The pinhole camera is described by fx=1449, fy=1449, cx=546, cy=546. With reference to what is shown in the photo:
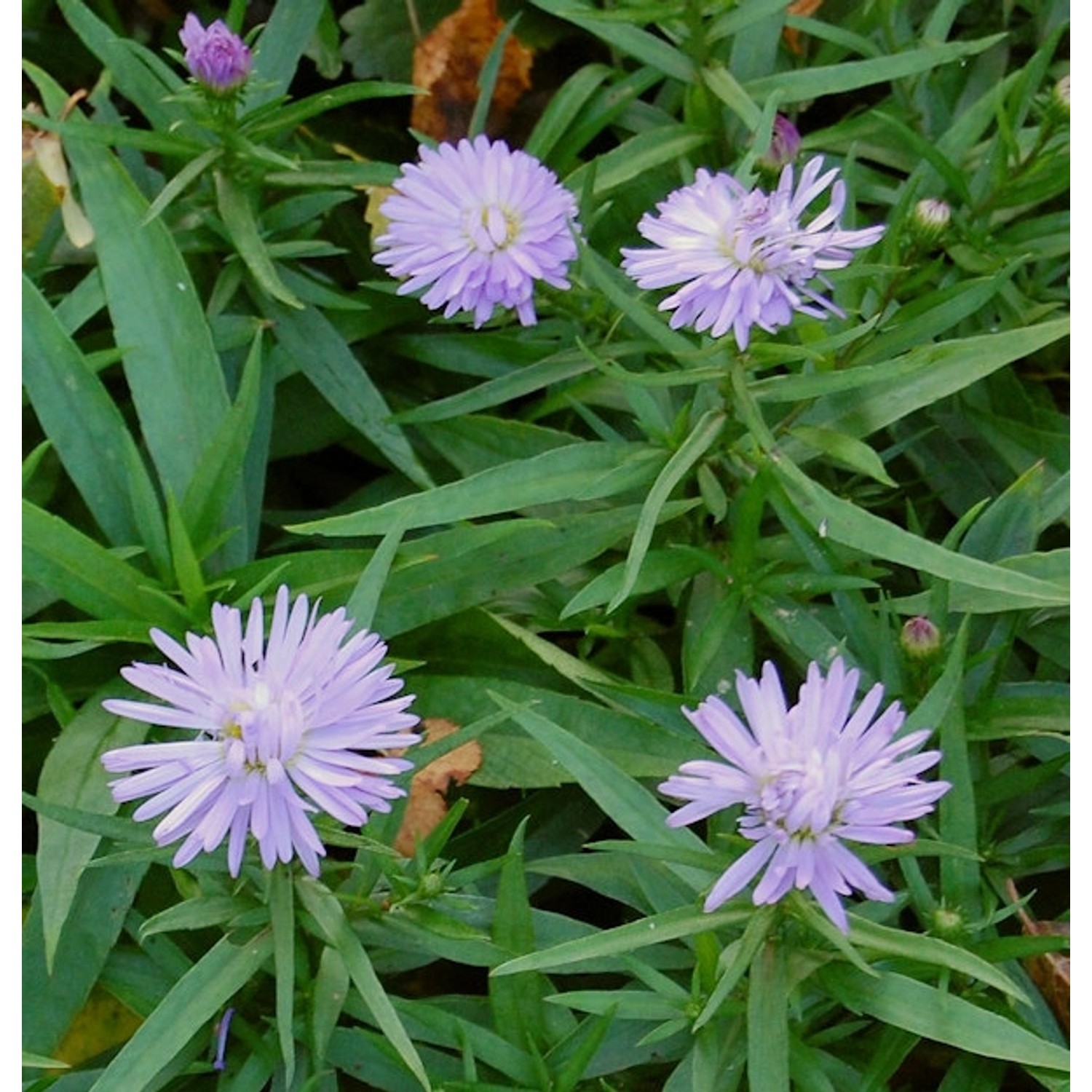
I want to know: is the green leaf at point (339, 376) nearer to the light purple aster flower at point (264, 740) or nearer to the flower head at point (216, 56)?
the flower head at point (216, 56)

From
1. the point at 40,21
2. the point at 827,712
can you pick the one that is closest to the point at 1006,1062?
the point at 827,712

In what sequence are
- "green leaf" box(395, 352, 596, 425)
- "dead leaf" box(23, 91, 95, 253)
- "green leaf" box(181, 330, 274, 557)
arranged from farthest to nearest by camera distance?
1. "dead leaf" box(23, 91, 95, 253)
2. "green leaf" box(395, 352, 596, 425)
3. "green leaf" box(181, 330, 274, 557)

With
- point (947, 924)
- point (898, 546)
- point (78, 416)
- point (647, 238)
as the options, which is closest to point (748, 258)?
point (647, 238)

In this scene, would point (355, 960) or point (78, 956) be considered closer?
point (355, 960)

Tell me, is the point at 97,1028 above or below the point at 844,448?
below

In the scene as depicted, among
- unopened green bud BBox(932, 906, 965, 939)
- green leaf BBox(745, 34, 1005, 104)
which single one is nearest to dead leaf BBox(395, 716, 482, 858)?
unopened green bud BBox(932, 906, 965, 939)

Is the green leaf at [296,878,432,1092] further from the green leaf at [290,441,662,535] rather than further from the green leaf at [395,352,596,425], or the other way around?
the green leaf at [395,352,596,425]

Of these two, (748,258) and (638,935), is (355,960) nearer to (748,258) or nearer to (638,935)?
(638,935)
